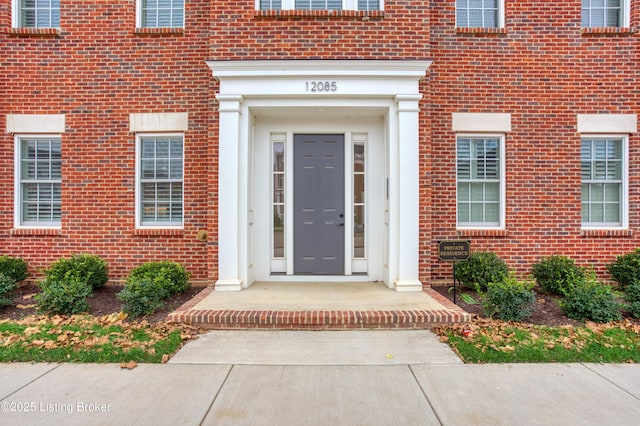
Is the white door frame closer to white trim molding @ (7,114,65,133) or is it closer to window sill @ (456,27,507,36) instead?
window sill @ (456,27,507,36)

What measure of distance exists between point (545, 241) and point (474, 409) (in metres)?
4.95

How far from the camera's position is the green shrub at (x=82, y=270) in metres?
6.09

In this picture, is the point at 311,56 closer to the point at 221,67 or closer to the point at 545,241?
the point at 221,67

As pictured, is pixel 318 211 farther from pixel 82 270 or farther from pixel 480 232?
pixel 82 270

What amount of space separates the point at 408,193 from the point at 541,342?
111 inches

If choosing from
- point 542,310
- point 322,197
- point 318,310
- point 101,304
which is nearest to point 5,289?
point 101,304

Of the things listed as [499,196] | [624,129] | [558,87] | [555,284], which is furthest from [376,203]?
[624,129]

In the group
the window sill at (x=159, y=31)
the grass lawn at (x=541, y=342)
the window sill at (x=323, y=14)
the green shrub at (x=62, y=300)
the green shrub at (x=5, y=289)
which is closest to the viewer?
the grass lawn at (x=541, y=342)

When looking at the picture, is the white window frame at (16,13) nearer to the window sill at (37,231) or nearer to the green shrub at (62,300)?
the window sill at (37,231)

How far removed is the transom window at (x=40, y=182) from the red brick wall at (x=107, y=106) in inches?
10.5

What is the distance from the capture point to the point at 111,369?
149 inches

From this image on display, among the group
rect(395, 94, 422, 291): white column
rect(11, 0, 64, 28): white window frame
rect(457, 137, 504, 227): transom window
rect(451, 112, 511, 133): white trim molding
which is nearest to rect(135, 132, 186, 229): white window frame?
rect(11, 0, 64, 28): white window frame

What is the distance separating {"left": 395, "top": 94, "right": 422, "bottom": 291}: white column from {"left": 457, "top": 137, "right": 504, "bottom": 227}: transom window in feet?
4.28

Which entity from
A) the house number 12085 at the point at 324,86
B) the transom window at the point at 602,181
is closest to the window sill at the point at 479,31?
the transom window at the point at 602,181
